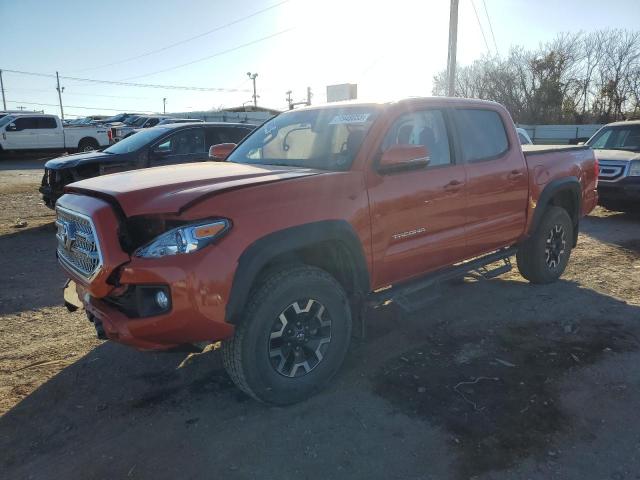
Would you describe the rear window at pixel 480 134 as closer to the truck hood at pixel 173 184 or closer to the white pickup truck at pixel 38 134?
the truck hood at pixel 173 184

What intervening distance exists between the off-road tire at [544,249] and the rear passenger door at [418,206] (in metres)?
1.43

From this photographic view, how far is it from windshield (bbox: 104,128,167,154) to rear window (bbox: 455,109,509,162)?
19.2 feet

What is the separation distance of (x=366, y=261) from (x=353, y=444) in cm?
119

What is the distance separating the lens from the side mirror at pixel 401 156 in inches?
132

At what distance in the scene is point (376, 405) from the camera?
3.19 m

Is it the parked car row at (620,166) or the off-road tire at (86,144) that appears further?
the off-road tire at (86,144)

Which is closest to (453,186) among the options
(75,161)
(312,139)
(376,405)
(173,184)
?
(312,139)

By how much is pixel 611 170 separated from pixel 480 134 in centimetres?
589

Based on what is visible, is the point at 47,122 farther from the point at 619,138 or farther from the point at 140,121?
the point at 619,138

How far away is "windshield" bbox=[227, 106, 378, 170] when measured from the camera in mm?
3645

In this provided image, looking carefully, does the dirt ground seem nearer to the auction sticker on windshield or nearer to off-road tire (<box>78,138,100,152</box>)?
the auction sticker on windshield

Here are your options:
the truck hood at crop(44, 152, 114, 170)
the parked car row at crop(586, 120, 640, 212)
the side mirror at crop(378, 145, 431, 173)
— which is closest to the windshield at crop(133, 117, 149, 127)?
the truck hood at crop(44, 152, 114, 170)

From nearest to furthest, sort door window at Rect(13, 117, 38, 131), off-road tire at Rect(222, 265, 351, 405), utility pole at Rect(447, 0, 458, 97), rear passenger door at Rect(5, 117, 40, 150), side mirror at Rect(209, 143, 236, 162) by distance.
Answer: off-road tire at Rect(222, 265, 351, 405) < side mirror at Rect(209, 143, 236, 162) < utility pole at Rect(447, 0, 458, 97) < door window at Rect(13, 117, 38, 131) < rear passenger door at Rect(5, 117, 40, 150)

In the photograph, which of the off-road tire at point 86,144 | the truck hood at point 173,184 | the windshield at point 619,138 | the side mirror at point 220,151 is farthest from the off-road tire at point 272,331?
the off-road tire at point 86,144
